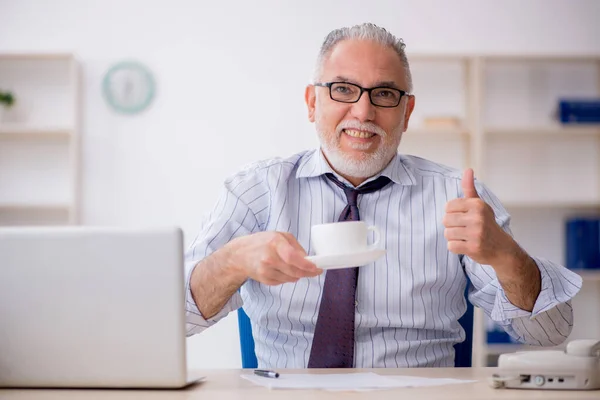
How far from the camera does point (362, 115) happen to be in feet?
6.44

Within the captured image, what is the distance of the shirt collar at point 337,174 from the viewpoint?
1.99m

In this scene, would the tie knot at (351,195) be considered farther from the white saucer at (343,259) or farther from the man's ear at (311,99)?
the white saucer at (343,259)

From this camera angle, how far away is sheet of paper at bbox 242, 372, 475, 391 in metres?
1.26

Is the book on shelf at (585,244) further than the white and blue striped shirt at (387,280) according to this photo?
Yes

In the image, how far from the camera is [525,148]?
445 centimetres

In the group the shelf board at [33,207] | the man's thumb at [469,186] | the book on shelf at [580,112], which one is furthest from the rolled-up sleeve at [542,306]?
the shelf board at [33,207]

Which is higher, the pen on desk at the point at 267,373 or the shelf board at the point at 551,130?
the shelf board at the point at 551,130

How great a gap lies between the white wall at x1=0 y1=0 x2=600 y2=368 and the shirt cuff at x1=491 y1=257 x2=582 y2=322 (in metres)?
2.78

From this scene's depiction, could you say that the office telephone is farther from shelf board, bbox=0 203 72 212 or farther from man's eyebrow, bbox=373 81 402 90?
shelf board, bbox=0 203 72 212

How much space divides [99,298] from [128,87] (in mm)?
3367

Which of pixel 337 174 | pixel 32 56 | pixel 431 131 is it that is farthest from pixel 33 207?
pixel 337 174

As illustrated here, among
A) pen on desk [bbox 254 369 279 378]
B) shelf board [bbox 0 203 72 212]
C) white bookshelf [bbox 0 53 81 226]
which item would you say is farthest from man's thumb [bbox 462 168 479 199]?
white bookshelf [bbox 0 53 81 226]

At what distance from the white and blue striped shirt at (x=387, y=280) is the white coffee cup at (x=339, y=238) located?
44cm

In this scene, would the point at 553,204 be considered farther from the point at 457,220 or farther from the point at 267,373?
the point at 267,373
